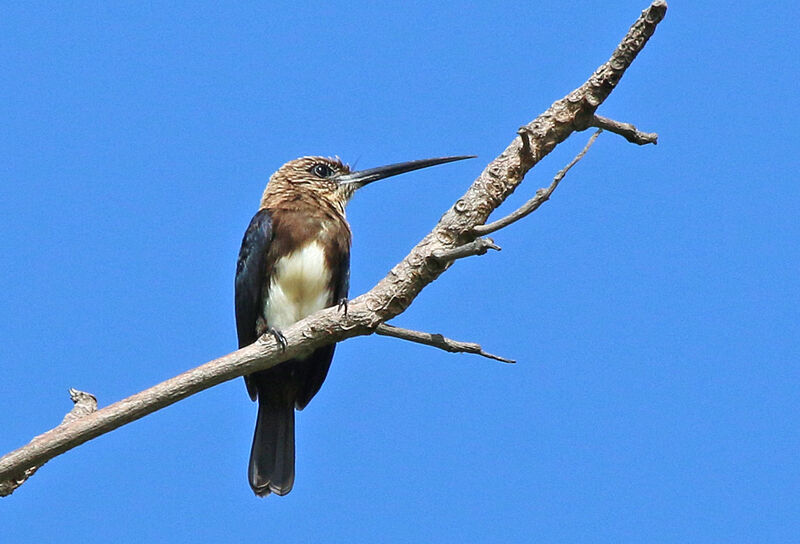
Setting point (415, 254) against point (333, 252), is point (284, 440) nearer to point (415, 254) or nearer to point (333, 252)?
point (333, 252)

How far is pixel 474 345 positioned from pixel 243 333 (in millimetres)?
1784

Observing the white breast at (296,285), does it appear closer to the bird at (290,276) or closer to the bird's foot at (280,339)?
the bird at (290,276)

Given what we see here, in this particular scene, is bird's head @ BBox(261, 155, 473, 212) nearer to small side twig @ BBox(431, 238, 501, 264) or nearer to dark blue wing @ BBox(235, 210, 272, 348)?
dark blue wing @ BBox(235, 210, 272, 348)

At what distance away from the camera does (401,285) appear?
4926 mm

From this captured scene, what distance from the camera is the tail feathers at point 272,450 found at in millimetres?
6402

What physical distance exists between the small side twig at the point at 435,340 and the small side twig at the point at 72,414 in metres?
1.47

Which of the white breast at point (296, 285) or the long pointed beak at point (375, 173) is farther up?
the long pointed beak at point (375, 173)

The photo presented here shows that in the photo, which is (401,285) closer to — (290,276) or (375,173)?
(290,276)

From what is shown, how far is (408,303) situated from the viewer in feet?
16.4

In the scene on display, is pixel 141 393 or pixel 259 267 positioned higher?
pixel 259 267

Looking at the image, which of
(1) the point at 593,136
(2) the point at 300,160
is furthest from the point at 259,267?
(1) the point at 593,136

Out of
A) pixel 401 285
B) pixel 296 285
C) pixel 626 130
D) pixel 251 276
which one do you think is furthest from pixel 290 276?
pixel 626 130

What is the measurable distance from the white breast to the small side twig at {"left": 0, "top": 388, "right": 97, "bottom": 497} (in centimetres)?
135

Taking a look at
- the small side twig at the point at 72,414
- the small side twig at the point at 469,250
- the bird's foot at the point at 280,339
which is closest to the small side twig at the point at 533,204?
the small side twig at the point at 469,250
